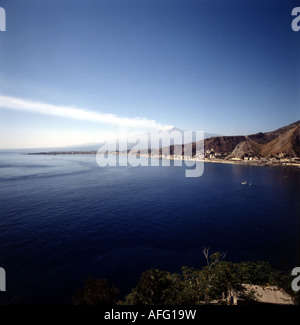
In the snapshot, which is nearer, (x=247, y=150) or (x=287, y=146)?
(x=287, y=146)

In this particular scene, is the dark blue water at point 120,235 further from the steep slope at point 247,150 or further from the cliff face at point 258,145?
the steep slope at point 247,150

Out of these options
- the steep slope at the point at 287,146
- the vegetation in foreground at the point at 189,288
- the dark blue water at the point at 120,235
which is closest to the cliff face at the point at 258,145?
the steep slope at the point at 287,146

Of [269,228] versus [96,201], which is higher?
[96,201]

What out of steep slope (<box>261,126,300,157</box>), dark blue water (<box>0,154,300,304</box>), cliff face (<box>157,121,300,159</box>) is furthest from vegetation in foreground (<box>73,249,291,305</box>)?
steep slope (<box>261,126,300,157</box>)

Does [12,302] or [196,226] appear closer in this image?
[12,302]

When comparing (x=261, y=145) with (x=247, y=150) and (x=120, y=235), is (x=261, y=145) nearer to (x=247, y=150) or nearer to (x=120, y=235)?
(x=247, y=150)

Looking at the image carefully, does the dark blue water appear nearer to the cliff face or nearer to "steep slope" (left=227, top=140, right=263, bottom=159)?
the cliff face

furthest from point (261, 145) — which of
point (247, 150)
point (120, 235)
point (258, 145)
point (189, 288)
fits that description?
point (189, 288)

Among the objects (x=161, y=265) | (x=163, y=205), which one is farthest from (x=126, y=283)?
(x=163, y=205)

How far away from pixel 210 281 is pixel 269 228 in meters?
24.5

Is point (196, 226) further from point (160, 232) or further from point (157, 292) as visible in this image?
point (157, 292)

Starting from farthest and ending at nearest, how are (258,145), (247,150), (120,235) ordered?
(258,145) → (247,150) → (120,235)
